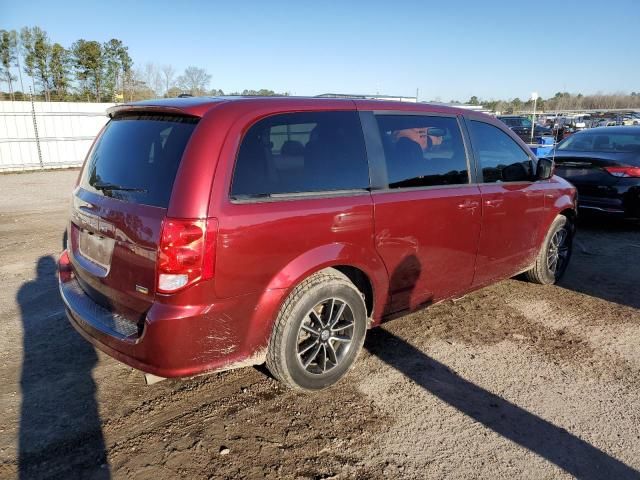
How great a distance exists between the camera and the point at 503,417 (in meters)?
3.00

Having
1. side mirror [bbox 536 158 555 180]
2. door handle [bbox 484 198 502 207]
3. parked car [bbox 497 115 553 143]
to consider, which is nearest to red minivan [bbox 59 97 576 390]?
door handle [bbox 484 198 502 207]

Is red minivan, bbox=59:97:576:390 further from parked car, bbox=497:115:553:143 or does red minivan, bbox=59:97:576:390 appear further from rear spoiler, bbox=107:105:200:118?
parked car, bbox=497:115:553:143

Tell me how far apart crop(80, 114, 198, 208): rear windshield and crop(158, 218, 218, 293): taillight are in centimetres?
17

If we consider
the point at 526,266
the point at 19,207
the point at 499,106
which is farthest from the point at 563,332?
the point at 499,106

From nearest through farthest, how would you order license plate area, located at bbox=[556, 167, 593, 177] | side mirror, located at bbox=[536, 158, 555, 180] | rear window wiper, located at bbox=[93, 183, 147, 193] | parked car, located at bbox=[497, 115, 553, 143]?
rear window wiper, located at bbox=[93, 183, 147, 193]
side mirror, located at bbox=[536, 158, 555, 180]
license plate area, located at bbox=[556, 167, 593, 177]
parked car, located at bbox=[497, 115, 553, 143]

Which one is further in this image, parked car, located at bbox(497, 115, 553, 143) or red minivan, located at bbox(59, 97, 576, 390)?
parked car, located at bbox(497, 115, 553, 143)

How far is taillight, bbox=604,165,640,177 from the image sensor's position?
7.46 m

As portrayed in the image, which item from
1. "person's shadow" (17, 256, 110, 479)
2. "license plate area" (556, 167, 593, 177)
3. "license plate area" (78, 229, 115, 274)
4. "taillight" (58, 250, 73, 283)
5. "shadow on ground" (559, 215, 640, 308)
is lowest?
"shadow on ground" (559, 215, 640, 308)

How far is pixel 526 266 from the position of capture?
16.4 ft

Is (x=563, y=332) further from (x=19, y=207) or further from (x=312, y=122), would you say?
(x=19, y=207)

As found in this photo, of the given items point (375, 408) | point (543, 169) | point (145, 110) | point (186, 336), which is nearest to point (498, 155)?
point (543, 169)

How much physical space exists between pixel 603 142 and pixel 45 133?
17.5 m

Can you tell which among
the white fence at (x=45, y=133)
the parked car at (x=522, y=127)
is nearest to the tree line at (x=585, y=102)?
the parked car at (x=522, y=127)

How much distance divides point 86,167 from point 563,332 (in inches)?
158
